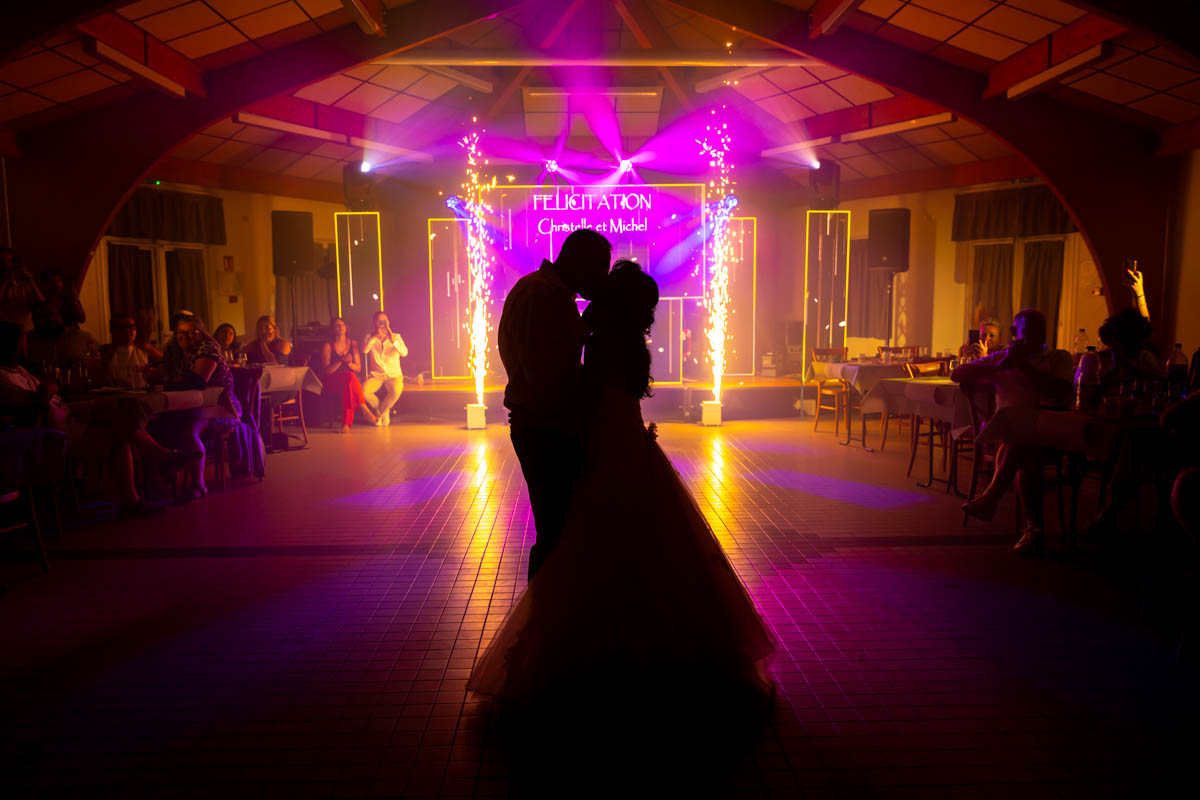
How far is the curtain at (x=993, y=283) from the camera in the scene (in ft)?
35.2

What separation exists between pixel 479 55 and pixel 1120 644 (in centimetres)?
787

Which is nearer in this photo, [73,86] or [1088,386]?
[1088,386]

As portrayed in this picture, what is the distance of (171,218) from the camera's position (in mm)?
10875

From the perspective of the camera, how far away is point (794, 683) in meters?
2.76

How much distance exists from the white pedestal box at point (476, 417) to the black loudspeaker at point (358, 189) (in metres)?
4.07

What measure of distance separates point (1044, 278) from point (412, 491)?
8.93m

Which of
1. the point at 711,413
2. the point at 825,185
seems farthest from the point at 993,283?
the point at 711,413

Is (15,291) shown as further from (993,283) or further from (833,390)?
(993,283)

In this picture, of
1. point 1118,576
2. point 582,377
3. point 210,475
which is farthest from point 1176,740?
point 210,475

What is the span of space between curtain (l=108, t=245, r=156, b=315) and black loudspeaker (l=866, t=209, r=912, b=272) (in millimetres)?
10634

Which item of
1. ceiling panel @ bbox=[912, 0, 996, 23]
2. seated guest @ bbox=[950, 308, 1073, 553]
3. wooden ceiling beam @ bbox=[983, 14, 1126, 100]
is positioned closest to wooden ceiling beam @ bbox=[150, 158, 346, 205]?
ceiling panel @ bbox=[912, 0, 996, 23]

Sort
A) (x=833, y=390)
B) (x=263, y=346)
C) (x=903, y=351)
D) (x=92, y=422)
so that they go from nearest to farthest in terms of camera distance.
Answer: (x=92, y=422) → (x=263, y=346) → (x=833, y=390) → (x=903, y=351)

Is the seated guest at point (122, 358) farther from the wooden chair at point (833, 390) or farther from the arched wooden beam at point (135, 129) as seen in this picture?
the wooden chair at point (833, 390)

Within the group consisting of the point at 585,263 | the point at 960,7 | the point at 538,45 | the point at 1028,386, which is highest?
the point at 538,45
